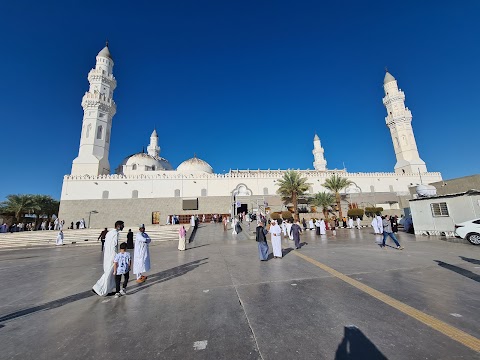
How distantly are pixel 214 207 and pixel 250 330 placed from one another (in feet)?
95.8

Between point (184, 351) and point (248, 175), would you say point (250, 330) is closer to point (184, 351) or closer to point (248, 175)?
point (184, 351)

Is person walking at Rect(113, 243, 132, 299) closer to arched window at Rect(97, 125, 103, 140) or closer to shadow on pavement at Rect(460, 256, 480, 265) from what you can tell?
shadow on pavement at Rect(460, 256, 480, 265)

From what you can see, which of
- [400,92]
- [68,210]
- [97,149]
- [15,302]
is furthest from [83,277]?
[400,92]

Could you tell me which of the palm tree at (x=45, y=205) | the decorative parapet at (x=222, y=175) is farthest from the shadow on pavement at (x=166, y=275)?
the palm tree at (x=45, y=205)

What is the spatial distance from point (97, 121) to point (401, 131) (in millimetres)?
51125

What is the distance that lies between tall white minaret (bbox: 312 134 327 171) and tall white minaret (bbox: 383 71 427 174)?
1288 cm

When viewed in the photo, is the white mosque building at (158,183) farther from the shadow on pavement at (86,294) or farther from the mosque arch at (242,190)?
the shadow on pavement at (86,294)

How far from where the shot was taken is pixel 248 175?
34.7 metres

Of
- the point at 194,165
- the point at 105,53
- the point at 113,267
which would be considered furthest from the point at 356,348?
the point at 105,53

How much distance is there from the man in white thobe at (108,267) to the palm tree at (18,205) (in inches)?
1344

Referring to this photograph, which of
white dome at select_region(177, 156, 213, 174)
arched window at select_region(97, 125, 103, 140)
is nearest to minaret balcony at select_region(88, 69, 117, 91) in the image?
arched window at select_region(97, 125, 103, 140)

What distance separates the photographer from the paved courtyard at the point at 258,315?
2518 mm

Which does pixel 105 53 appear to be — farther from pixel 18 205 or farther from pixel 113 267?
pixel 113 267

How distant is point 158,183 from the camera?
104ft
